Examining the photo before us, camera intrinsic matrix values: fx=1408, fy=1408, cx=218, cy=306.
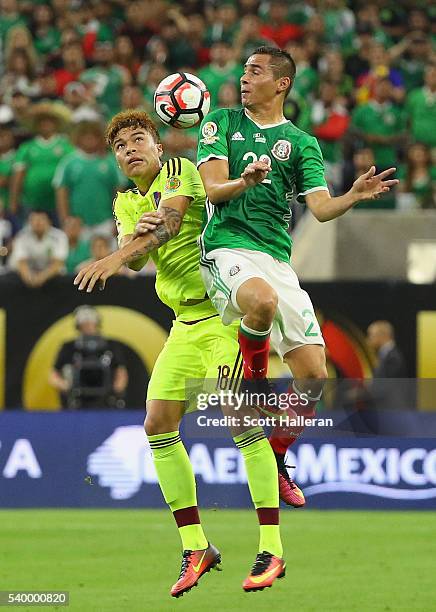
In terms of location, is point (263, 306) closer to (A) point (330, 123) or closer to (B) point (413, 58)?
(A) point (330, 123)

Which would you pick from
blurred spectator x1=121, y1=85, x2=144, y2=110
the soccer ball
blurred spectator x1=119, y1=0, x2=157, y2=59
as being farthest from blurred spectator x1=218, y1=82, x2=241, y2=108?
the soccer ball

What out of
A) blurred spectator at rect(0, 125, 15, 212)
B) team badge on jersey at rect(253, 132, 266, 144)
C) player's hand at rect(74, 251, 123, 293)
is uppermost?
blurred spectator at rect(0, 125, 15, 212)

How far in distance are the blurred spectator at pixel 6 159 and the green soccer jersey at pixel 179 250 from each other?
8.35m

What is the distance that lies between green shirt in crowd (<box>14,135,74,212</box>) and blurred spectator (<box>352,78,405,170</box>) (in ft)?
11.9

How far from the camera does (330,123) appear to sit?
17.6 m

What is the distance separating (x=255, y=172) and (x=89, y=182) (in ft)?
27.4

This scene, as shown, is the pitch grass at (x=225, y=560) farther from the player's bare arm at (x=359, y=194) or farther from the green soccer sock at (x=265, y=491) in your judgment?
the player's bare arm at (x=359, y=194)

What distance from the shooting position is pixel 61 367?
15477mm

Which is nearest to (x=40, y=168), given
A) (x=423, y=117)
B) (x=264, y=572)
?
(x=423, y=117)

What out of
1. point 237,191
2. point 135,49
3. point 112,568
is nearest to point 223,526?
point 112,568

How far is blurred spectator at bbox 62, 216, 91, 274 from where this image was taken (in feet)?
52.1

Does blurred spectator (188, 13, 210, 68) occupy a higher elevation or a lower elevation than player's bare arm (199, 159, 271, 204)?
higher

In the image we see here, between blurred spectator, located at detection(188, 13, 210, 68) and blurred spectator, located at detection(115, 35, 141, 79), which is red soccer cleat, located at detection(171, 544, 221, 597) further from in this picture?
blurred spectator, located at detection(188, 13, 210, 68)

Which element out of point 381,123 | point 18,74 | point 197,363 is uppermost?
point 18,74
